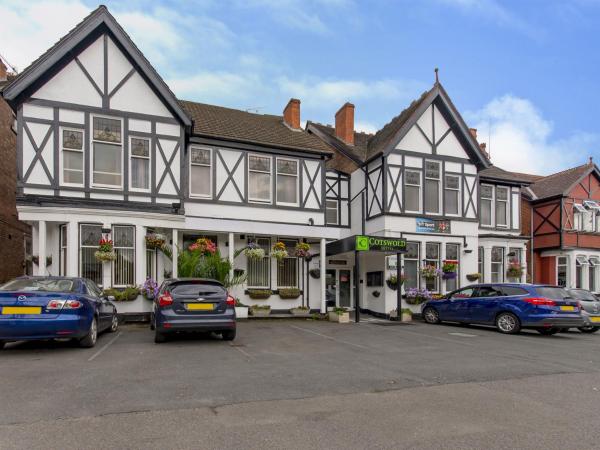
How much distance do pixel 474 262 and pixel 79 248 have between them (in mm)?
15650

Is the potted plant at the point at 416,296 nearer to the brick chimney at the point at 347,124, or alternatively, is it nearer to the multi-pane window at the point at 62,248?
the brick chimney at the point at 347,124

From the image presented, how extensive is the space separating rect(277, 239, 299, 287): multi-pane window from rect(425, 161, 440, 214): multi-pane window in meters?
6.13

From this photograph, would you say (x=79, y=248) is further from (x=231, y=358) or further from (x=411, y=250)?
(x=411, y=250)

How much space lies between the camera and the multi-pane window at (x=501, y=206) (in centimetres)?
2294

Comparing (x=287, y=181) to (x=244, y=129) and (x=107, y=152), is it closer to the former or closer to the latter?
(x=244, y=129)

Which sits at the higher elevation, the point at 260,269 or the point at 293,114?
the point at 293,114

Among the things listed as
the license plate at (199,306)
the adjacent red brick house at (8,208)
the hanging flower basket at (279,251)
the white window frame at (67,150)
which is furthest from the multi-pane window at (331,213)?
the adjacent red brick house at (8,208)

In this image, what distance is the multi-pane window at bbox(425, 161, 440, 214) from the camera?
2006 centimetres

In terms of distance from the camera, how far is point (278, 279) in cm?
1814

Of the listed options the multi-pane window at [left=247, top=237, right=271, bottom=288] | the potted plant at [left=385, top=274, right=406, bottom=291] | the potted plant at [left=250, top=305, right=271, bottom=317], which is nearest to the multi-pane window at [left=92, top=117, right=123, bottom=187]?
the multi-pane window at [left=247, top=237, right=271, bottom=288]

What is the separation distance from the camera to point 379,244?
1638 cm

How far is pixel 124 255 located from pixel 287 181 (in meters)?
6.75

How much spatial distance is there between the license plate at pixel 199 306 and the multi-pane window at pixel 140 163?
6.83m

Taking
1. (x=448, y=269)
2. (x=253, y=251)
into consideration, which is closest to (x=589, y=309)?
(x=448, y=269)
